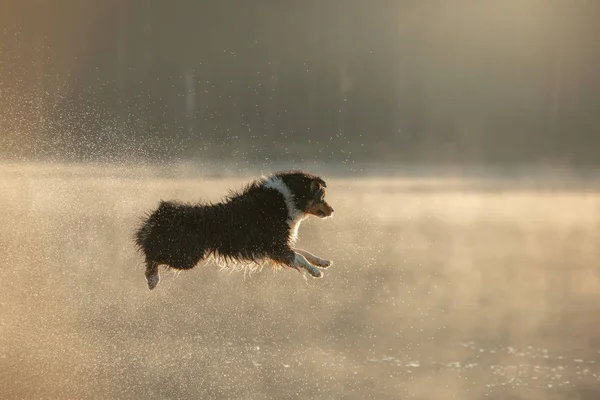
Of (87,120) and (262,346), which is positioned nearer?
(262,346)

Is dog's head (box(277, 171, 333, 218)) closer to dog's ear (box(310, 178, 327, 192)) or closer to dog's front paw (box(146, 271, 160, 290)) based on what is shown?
dog's ear (box(310, 178, 327, 192))

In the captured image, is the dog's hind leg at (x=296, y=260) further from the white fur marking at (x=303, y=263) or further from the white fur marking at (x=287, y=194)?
the white fur marking at (x=287, y=194)

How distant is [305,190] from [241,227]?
1.04m

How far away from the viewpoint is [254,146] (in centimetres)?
9956

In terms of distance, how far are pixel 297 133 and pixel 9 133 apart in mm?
29627

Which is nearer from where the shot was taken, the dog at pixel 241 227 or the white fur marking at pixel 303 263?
the dog at pixel 241 227

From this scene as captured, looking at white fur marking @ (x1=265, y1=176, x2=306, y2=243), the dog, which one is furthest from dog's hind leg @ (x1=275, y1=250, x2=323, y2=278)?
white fur marking @ (x1=265, y1=176, x2=306, y2=243)

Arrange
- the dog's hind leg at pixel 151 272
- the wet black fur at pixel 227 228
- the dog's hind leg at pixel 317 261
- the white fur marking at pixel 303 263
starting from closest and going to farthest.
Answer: the wet black fur at pixel 227 228 → the dog's hind leg at pixel 151 272 → the white fur marking at pixel 303 263 → the dog's hind leg at pixel 317 261

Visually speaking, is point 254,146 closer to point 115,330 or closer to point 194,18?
point 194,18

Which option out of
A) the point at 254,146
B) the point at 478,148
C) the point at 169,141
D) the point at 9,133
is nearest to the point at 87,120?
the point at 169,141

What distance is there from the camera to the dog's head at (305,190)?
48.0 ft

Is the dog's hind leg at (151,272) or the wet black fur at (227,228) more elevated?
the wet black fur at (227,228)

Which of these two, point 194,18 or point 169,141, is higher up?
point 194,18

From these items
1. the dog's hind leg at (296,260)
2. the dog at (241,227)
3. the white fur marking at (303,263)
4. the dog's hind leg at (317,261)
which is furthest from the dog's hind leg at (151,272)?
the dog's hind leg at (317,261)
